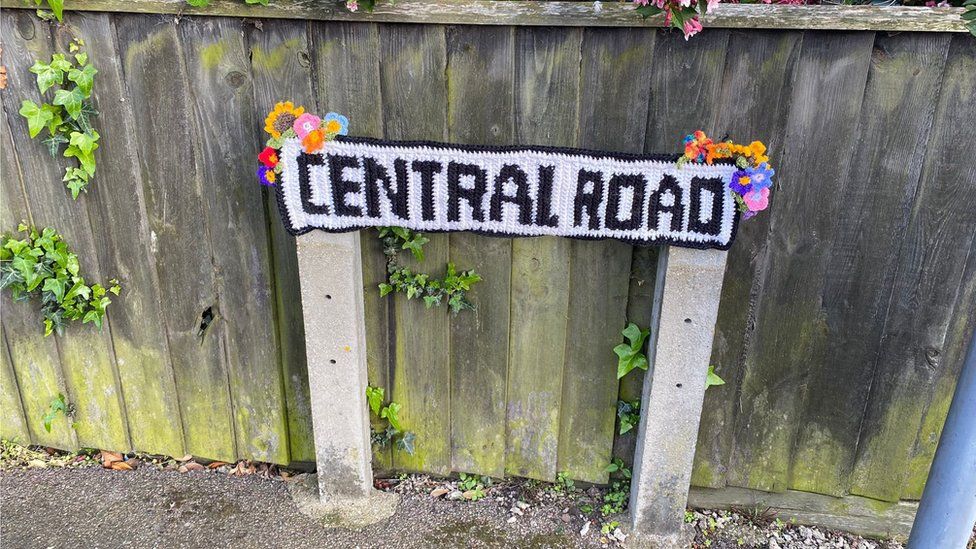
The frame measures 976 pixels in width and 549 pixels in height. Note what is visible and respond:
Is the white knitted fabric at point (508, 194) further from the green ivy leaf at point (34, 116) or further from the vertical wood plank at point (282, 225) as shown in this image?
the green ivy leaf at point (34, 116)

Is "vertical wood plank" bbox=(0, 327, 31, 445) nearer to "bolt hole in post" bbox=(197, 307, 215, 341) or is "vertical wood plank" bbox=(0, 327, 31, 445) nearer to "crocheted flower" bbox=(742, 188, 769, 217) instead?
"bolt hole in post" bbox=(197, 307, 215, 341)

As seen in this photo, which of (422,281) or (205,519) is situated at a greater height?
(422,281)

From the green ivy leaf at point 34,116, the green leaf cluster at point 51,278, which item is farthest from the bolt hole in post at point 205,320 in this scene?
the green ivy leaf at point 34,116

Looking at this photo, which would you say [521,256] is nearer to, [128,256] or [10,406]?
[128,256]

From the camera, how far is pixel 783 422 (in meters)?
2.64

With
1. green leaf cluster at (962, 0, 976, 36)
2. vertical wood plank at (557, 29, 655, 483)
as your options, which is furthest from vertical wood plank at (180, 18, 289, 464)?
green leaf cluster at (962, 0, 976, 36)

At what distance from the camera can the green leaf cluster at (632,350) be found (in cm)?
253

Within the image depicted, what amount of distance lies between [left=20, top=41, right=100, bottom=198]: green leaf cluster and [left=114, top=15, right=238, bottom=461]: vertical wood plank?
0.45 ft

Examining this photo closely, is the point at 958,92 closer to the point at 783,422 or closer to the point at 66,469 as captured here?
the point at 783,422

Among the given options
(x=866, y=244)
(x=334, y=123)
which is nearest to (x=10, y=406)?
(x=334, y=123)

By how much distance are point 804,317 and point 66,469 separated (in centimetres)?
297

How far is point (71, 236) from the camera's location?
2678mm

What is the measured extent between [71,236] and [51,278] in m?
0.18

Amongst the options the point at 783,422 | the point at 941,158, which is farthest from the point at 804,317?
the point at 941,158
